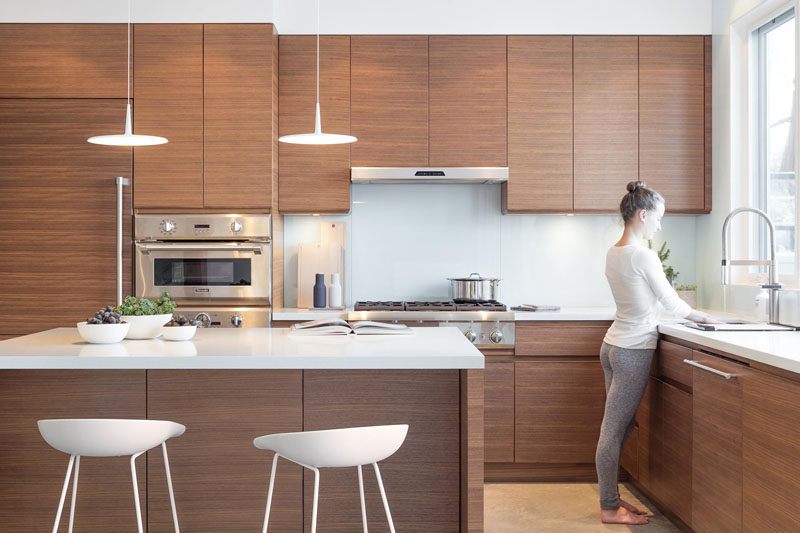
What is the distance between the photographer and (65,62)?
13.8 ft

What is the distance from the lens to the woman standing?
131 inches

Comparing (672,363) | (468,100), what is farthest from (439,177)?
(672,363)

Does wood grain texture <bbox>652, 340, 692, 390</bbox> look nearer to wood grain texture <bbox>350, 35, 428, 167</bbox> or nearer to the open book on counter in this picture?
the open book on counter

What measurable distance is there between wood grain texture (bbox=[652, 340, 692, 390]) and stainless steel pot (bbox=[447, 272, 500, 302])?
1164 mm

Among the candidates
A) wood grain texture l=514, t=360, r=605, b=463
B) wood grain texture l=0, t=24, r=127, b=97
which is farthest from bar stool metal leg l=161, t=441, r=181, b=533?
wood grain texture l=0, t=24, r=127, b=97

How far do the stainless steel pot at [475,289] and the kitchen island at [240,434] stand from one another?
174cm

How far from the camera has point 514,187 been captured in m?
4.41

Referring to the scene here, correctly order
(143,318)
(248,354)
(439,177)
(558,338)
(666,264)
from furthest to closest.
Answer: (666,264), (439,177), (558,338), (143,318), (248,354)

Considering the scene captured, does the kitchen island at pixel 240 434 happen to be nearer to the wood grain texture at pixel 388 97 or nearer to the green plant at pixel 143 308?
the green plant at pixel 143 308

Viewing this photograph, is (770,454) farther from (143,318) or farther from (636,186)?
(143,318)

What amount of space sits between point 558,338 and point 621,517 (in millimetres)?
1000

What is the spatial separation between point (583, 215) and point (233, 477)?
2889mm

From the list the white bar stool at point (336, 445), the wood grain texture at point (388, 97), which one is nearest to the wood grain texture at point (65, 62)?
the wood grain texture at point (388, 97)

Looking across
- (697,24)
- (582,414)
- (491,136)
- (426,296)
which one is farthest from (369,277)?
(697,24)
